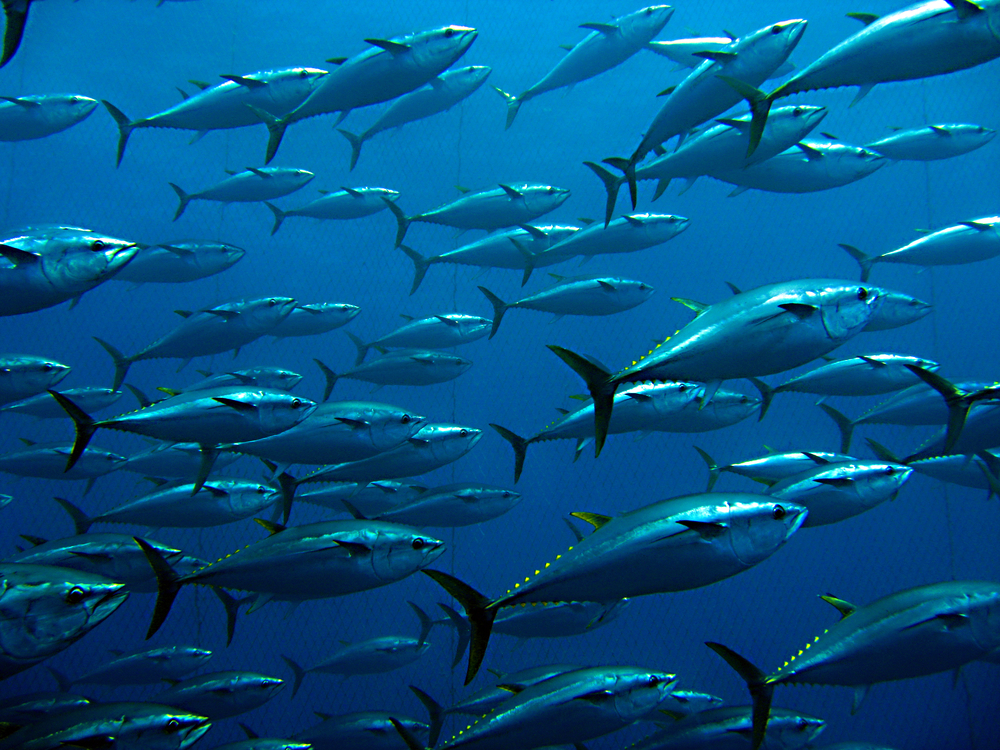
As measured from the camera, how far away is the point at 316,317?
3.97 meters

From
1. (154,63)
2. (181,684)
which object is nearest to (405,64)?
(181,684)

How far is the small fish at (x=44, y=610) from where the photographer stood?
4.96 ft

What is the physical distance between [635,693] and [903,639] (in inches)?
33.5

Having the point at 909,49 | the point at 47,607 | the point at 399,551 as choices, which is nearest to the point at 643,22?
the point at 909,49

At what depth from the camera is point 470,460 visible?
260 inches

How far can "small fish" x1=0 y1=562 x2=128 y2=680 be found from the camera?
4.96 ft

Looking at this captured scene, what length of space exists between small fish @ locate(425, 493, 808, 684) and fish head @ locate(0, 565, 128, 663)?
948 mm

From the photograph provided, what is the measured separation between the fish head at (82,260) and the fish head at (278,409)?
590 millimetres

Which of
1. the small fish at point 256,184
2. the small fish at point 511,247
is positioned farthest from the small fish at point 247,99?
the small fish at point 511,247

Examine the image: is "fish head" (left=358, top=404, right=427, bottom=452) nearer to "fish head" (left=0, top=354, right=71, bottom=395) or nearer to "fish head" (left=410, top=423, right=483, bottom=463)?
"fish head" (left=410, top=423, right=483, bottom=463)

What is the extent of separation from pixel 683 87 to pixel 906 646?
6.45ft

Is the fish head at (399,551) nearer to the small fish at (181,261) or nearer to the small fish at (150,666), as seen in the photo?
the small fish at (150,666)

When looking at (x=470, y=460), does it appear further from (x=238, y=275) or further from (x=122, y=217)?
(x=122, y=217)

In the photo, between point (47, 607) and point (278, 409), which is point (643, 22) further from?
point (47, 607)
